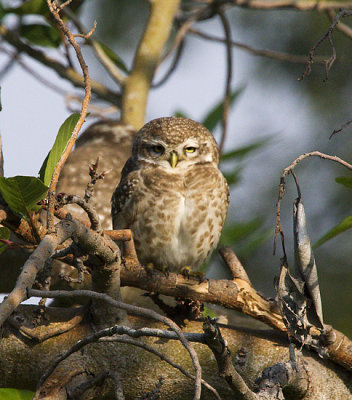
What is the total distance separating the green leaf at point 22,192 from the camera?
6.31 ft

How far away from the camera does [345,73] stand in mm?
6961

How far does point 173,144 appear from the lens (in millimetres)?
3439

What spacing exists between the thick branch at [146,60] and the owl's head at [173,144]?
0.83 metres

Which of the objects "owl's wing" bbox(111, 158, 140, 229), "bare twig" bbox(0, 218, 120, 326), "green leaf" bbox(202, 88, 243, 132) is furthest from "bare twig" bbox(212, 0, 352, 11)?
"bare twig" bbox(0, 218, 120, 326)

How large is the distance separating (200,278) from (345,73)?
4.95 m

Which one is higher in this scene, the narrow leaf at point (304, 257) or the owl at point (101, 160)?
the owl at point (101, 160)

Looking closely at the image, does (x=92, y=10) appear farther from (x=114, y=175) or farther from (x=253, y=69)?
(x=114, y=175)

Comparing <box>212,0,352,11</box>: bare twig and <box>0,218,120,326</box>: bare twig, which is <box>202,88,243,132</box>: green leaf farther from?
<box>0,218,120,326</box>: bare twig

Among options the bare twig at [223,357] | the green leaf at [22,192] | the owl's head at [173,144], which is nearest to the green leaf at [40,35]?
the owl's head at [173,144]

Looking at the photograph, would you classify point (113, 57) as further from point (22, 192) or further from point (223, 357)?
point (223, 357)

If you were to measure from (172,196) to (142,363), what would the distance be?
1.06m

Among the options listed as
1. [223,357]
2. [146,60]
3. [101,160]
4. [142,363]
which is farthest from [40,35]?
[223,357]

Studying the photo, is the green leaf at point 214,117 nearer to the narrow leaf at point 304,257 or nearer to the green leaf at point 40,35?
the green leaf at point 40,35

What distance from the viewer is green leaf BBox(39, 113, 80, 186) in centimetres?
216
